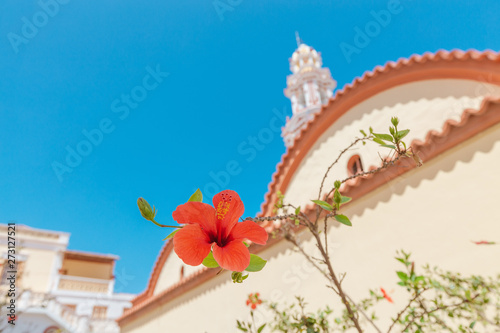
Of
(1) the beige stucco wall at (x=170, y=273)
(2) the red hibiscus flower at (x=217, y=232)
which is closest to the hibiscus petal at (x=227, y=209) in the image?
(2) the red hibiscus flower at (x=217, y=232)

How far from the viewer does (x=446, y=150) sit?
3.62m

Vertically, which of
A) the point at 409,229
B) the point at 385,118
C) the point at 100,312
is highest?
the point at 100,312

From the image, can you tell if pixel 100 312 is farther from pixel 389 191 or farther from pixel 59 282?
pixel 389 191

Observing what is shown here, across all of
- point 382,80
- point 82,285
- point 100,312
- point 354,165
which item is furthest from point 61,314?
point 382,80

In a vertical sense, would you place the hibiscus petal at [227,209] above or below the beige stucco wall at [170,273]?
below

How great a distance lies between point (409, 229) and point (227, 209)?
339cm

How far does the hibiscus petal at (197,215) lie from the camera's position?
2.90ft

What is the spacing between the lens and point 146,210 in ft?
3.03

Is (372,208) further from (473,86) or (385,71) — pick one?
(385,71)

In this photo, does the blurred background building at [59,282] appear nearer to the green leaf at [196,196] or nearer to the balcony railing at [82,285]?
the balcony railing at [82,285]

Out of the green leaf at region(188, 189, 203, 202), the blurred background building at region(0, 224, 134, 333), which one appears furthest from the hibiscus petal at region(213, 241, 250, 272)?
the blurred background building at region(0, 224, 134, 333)

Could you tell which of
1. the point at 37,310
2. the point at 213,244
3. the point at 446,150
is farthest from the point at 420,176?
the point at 37,310

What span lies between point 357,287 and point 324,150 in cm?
304

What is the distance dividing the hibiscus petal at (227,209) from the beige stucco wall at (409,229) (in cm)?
320
